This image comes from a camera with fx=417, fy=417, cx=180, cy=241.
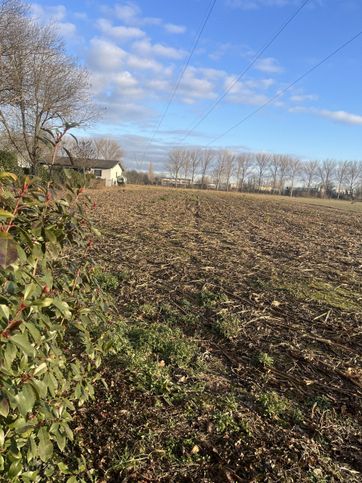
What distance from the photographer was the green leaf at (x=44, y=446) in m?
1.84

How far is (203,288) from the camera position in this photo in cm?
664

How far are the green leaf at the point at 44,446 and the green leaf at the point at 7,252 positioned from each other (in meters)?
0.90

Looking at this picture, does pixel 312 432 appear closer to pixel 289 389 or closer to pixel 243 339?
pixel 289 389

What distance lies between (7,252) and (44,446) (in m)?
0.96

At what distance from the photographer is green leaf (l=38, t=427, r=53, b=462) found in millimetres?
1842

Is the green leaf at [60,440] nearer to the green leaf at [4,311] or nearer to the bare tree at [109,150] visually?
the green leaf at [4,311]

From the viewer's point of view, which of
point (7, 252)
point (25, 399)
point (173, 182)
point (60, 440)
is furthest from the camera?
point (173, 182)

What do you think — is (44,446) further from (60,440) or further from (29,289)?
(29,289)

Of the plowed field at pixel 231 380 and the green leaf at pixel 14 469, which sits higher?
the green leaf at pixel 14 469

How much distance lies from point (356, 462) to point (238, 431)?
83cm

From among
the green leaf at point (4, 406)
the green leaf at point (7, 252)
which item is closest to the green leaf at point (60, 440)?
the green leaf at point (4, 406)

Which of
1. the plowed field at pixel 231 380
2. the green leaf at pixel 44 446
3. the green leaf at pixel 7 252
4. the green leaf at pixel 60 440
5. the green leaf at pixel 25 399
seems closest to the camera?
the green leaf at pixel 7 252

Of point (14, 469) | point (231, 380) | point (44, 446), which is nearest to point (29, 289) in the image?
point (44, 446)

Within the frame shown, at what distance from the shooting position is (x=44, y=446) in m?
1.87
